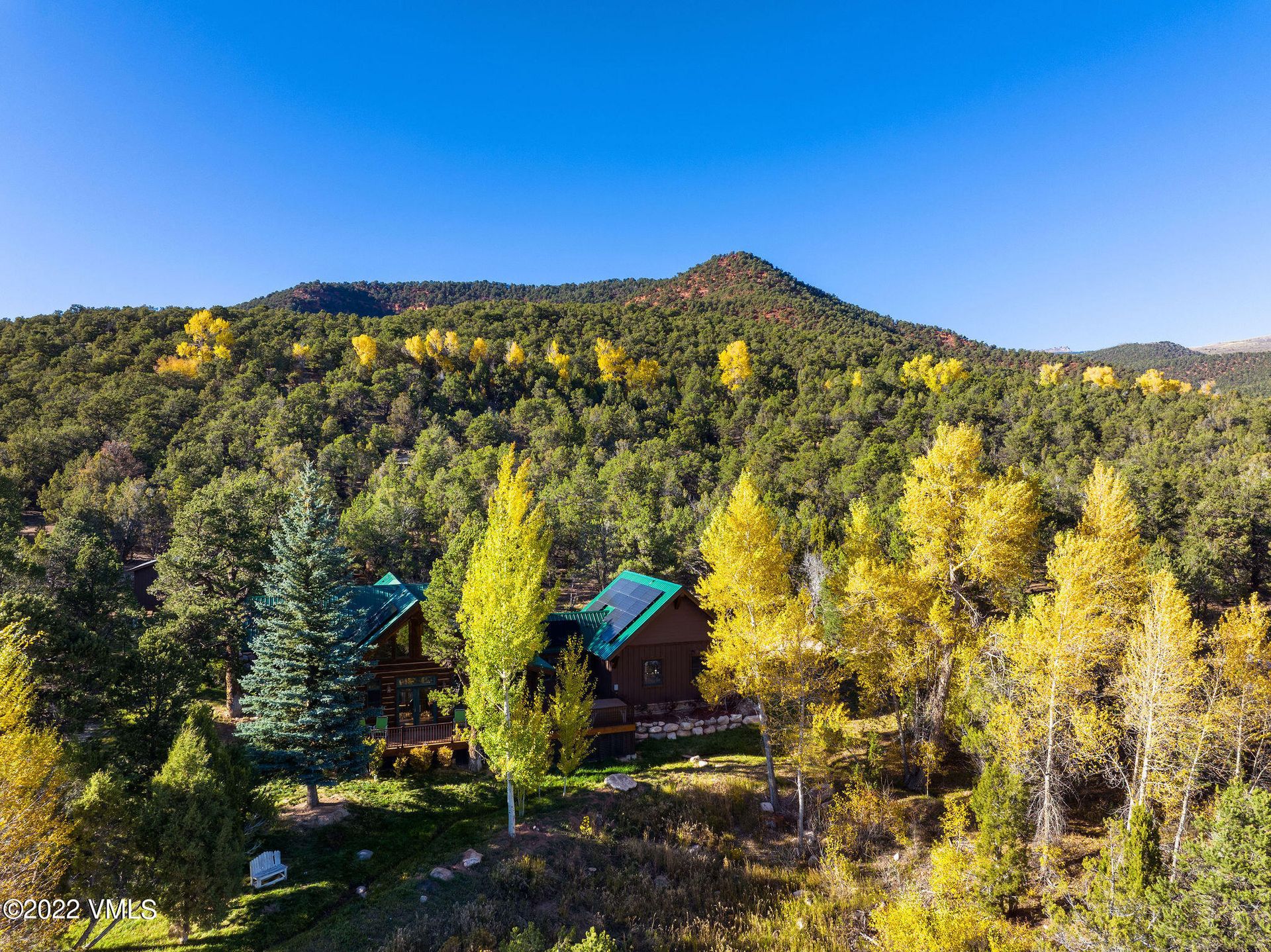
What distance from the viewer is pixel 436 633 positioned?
19.3 m

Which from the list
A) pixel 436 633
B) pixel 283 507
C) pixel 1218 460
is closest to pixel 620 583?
pixel 436 633

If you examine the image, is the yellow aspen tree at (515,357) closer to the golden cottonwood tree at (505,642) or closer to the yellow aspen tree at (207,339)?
the yellow aspen tree at (207,339)

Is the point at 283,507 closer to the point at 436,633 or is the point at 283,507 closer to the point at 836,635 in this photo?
the point at 436,633

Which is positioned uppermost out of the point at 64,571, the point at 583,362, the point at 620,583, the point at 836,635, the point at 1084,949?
the point at 583,362

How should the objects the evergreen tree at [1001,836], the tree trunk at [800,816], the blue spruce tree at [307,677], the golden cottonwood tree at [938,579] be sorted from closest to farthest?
the evergreen tree at [1001,836] < the blue spruce tree at [307,677] < the tree trunk at [800,816] < the golden cottonwood tree at [938,579]

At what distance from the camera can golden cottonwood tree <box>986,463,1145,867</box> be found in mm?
14312

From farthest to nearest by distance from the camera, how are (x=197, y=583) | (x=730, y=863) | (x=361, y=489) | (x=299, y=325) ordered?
1. (x=299, y=325)
2. (x=361, y=489)
3. (x=197, y=583)
4. (x=730, y=863)

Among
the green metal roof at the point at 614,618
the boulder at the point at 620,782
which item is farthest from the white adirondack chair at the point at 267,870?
the green metal roof at the point at 614,618

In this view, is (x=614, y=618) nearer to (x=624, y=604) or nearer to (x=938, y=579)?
(x=624, y=604)

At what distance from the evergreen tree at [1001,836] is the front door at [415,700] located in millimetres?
17468

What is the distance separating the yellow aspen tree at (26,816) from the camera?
8875 millimetres

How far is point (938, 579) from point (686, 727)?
438 inches

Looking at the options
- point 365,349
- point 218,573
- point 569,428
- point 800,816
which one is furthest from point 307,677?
point 365,349

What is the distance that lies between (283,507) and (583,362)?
62171 mm
